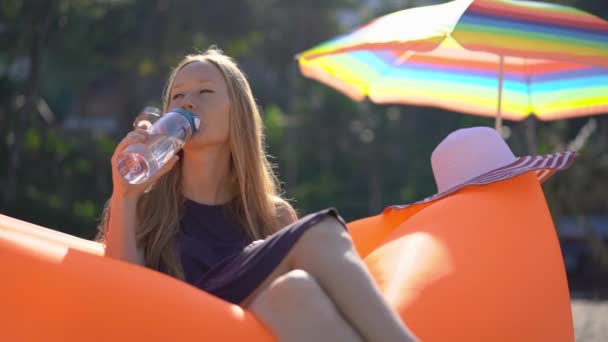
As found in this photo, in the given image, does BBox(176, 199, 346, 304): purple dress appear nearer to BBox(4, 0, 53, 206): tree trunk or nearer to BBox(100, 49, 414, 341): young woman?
BBox(100, 49, 414, 341): young woman

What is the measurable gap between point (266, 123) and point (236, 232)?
11.4 metres

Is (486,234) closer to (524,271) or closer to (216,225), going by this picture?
(524,271)

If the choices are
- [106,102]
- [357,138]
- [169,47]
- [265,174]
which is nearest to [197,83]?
[265,174]

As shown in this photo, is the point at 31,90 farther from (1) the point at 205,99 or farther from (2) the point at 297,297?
(2) the point at 297,297

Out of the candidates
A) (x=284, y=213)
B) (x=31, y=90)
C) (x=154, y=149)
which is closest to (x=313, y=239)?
(x=154, y=149)

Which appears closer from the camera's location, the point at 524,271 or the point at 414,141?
the point at 524,271

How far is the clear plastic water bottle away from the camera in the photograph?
1.91 metres

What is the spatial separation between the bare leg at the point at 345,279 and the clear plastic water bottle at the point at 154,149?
408mm

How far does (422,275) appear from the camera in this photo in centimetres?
201

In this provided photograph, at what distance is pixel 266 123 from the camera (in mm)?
13625

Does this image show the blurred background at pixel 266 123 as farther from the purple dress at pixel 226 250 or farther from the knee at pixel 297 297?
the knee at pixel 297 297

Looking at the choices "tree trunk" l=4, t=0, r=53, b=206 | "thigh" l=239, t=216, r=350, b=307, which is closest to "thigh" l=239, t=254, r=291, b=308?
"thigh" l=239, t=216, r=350, b=307

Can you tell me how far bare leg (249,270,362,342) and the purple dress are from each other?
0.42ft

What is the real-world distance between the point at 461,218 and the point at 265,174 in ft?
1.90
